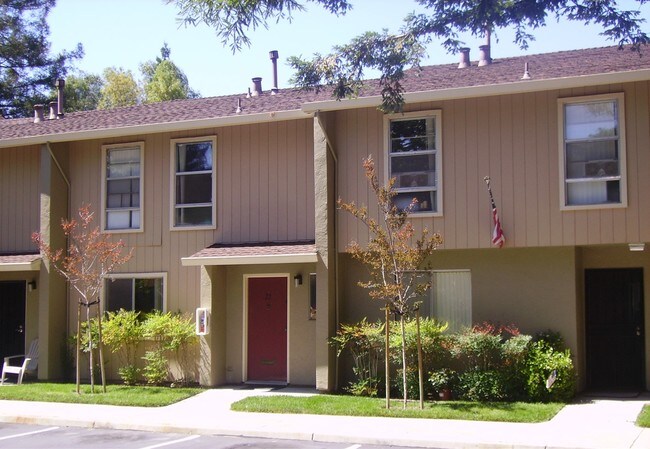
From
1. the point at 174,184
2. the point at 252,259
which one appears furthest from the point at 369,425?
the point at 174,184

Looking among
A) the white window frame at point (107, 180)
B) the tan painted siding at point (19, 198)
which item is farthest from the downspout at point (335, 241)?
the tan painted siding at point (19, 198)

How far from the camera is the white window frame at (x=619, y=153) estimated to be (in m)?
14.4

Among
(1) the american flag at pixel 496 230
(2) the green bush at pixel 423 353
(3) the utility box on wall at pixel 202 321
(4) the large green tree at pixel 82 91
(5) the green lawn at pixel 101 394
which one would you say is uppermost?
(4) the large green tree at pixel 82 91

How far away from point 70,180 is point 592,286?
11.8 metres

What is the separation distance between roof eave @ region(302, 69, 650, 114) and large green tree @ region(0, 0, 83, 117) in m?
28.5

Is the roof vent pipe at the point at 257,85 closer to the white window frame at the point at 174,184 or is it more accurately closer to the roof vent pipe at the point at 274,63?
the roof vent pipe at the point at 274,63

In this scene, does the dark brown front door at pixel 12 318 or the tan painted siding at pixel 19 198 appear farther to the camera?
the dark brown front door at pixel 12 318

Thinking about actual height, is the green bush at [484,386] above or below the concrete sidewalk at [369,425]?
above

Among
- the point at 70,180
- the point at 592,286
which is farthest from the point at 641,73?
the point at 70,180

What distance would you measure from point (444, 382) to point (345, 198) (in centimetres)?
409

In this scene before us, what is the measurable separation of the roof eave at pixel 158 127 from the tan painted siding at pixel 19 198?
72 cm

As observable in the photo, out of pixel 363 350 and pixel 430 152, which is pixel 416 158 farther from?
pixel 363 350

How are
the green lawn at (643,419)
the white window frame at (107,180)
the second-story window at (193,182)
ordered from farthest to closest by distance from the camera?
the white window frame at (107,180) → the second-story window at (193,182) → the green lawn at (643,419)

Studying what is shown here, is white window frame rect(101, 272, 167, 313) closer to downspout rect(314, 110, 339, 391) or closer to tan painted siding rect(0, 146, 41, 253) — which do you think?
tan painted siding rect(0, 146, 41, 253)
